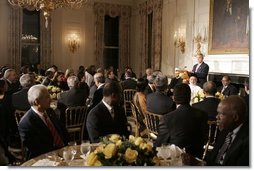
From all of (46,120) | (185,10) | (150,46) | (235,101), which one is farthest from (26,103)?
(150,46)

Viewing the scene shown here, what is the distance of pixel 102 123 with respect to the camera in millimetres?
3359

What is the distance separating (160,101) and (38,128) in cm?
194

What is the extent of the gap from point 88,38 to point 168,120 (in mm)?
10881

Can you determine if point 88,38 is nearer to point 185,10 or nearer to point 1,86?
point 185,10

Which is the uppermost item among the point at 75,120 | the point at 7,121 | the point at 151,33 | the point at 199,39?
the point at 151,33

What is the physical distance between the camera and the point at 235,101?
8.16 ft

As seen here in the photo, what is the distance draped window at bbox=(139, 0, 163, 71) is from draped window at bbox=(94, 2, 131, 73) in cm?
89

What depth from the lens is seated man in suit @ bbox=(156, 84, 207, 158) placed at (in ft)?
10.2

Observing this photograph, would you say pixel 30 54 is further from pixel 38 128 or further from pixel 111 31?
pixel 38 128

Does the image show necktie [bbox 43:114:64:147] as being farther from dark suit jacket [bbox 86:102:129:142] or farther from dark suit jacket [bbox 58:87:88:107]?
dark suit jacket [bbox 58:87:88:107]

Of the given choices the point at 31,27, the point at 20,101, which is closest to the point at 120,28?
the point at 31,27

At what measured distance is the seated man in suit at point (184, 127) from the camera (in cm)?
311

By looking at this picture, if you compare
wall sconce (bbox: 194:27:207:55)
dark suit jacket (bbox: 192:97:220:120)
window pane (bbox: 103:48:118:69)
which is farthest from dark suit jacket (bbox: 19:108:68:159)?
window pane (bbox: 103:48:118:69)

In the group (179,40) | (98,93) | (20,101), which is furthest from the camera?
(179,40)
